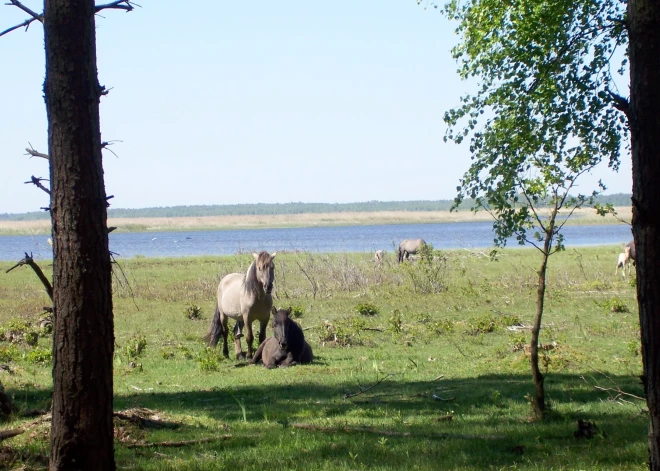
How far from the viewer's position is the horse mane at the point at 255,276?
45.7ft

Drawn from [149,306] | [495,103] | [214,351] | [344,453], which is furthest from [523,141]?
[149,306]

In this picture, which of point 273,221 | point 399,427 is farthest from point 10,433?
point 273,221

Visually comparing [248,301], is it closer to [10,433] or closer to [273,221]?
[10,433]

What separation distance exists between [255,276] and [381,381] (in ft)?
14.7

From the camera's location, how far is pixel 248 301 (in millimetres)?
14367

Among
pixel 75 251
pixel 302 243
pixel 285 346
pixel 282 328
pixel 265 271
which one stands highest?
pixel 75 251

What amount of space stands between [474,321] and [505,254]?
1002 inches

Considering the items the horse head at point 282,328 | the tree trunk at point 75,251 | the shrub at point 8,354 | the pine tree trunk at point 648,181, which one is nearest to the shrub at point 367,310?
the horse head at point 282,328

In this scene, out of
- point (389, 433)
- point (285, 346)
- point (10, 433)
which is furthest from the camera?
point (285, 346)

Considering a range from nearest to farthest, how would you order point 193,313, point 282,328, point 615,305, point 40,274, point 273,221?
point 40,274, point 282,328, point 615,305, point 193,313, point 273,221

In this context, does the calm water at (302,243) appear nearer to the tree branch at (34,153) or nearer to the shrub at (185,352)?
the shrub at (185,352)

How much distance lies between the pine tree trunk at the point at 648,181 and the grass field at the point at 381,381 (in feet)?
5.54

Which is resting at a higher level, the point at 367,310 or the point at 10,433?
the point at 10,433

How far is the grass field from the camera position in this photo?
20.6 ft
